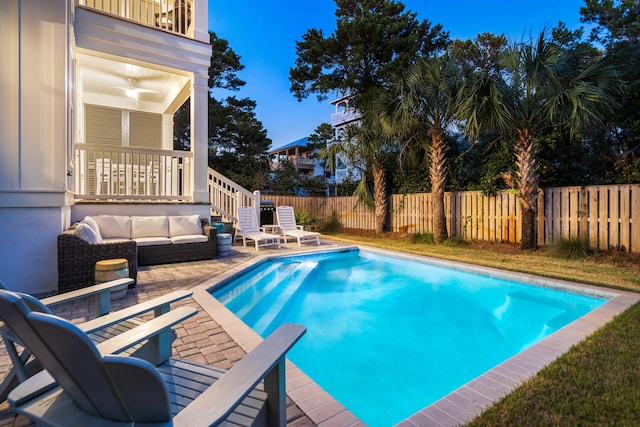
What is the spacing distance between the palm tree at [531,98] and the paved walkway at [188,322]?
648 cm

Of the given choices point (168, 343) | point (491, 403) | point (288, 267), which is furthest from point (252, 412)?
point (288, 267)

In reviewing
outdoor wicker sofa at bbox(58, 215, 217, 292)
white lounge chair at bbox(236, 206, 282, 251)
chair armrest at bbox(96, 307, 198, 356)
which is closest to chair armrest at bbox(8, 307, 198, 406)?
chair armrest at bbox(96, 307, 198, 356)

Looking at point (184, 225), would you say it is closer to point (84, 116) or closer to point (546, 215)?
point (84, 116)

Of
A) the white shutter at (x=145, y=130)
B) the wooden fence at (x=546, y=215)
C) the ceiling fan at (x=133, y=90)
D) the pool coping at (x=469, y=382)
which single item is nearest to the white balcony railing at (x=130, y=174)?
the white shutter at (x=145, y=130)

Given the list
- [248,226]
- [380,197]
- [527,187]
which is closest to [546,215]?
[527,187]

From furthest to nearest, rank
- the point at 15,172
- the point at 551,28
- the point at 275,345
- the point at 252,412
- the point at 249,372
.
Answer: the point at 551,28
the point at 15,172
the point at 275,345
the point at 252,412
the point at 249,372

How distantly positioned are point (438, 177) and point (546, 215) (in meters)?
2.74

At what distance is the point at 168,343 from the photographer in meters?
1.74

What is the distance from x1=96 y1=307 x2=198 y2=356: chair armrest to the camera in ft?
4.35

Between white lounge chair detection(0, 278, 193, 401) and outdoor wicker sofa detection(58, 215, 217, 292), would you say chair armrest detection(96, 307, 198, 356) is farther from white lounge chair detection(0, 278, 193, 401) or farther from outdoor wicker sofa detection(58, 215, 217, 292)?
outdoor wicker sofa detection(58, 215, 217, 292)

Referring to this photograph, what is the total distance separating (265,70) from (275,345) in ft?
93.2

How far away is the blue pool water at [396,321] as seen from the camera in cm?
285

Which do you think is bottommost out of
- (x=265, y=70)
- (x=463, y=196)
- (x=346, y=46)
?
(x=463, y=196)

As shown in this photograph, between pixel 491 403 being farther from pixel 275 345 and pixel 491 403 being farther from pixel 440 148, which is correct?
pixel 440 148
